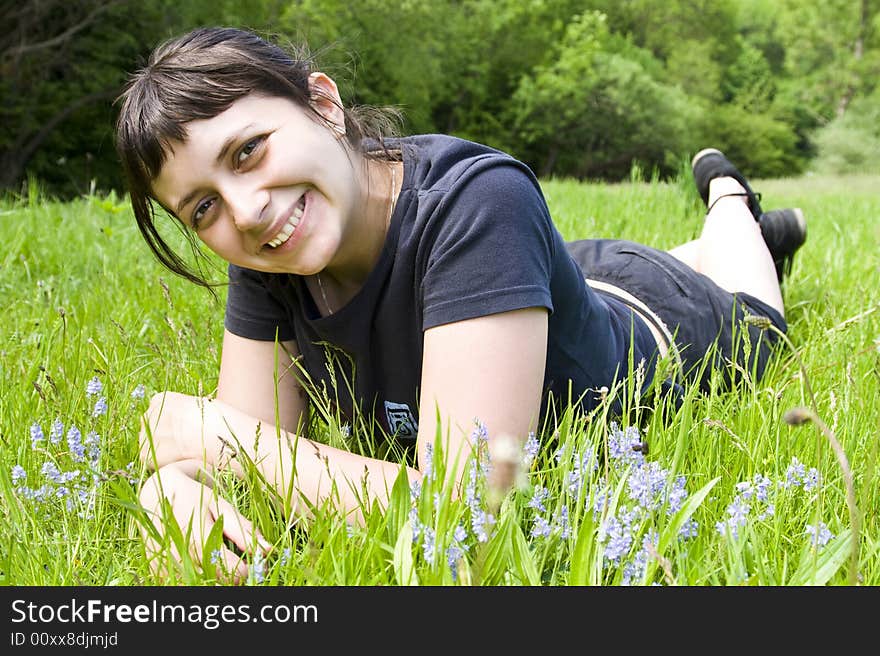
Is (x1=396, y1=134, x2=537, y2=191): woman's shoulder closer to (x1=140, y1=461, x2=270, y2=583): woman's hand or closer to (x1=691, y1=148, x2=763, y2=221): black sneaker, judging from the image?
(x1=140, y1=461, x2=270, y2=583): woman's hand

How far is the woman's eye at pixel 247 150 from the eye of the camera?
157 centimetres

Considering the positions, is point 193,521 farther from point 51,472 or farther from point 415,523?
point 415,523

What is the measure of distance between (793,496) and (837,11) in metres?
38.3

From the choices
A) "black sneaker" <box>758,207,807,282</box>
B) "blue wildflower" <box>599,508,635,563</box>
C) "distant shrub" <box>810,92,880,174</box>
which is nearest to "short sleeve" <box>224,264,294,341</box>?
"blue wildflower" <box>599,508,635,563</box>

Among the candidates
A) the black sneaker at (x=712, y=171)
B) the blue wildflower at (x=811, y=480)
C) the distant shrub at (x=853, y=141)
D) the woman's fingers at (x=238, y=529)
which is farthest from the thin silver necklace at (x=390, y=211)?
the distant shrub at (x=853, y=141)

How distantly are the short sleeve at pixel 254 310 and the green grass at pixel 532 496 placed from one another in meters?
0.23

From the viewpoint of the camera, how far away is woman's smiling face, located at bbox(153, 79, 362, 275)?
156 centimetres

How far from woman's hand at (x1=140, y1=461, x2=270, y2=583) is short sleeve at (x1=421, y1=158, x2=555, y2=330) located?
48 centimetres

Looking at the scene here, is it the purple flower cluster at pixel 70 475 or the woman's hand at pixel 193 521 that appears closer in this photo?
the woman's hand at pixel 193 521

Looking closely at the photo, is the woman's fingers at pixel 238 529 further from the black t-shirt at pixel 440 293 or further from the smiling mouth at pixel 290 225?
the smiling mouth at pixel 290 225
